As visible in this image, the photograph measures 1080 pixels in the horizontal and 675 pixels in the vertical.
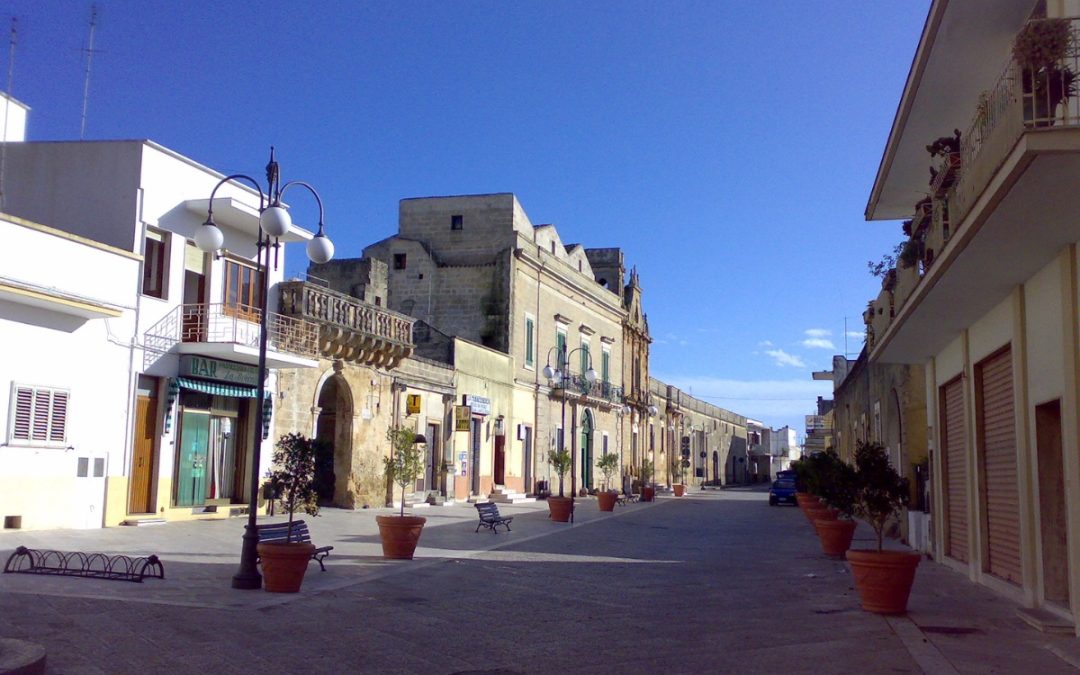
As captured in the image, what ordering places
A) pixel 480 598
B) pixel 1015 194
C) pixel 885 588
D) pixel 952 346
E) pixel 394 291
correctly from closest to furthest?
pixel 1015 194, pixel 885 588, pixel 480 598, pixel 952 346, pixel 394 291

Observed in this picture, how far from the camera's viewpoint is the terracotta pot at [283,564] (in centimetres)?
1034

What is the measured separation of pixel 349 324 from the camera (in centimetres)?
2344

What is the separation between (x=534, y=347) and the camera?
3700 centimetres

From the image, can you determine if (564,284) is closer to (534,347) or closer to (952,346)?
(534,347)

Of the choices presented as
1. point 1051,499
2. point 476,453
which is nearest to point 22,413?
point 1051,499

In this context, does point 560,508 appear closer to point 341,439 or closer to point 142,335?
point 341,439

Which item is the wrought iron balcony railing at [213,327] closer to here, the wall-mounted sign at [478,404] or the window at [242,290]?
the window at [242,290]

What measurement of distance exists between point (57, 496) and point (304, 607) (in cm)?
820

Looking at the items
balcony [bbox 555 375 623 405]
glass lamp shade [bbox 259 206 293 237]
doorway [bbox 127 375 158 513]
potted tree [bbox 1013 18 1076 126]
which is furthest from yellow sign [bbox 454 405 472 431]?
potted tree [bbox 1013 18 1076 126]

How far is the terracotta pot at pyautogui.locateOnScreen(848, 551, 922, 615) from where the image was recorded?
9.44 m

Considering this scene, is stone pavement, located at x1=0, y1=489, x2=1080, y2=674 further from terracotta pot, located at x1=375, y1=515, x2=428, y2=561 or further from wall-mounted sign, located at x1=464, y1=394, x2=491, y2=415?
wall-mounted sign, located at x1=464, y1=394, x2=491, y2=415

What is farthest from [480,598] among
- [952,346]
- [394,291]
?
[394,291]

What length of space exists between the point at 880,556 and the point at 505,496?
2420 centimetres

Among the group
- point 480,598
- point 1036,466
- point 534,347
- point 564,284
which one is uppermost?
A: point 564,284
